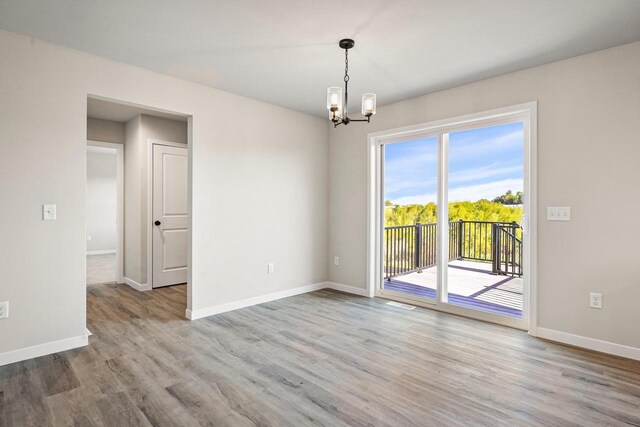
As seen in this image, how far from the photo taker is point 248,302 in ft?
13.7

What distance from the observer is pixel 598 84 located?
2898mm

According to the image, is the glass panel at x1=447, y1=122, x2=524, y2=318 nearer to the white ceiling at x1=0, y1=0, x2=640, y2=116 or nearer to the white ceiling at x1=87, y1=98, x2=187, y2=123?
the white ceiling at x1=0, y1=0, x2=640, y2=116

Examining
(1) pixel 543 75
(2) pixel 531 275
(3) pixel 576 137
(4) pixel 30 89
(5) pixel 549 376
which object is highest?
Result: (1) pixel 543 75

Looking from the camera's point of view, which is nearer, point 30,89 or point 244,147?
point 30,89

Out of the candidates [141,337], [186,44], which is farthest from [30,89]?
[141,337]

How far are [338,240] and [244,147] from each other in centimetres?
193

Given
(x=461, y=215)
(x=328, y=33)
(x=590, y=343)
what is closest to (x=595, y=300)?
(x=590, y=343)

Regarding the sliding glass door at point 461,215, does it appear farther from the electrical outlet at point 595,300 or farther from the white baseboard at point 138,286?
the white baseboard at point 138,286

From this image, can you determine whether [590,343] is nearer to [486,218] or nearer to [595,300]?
[595,300]

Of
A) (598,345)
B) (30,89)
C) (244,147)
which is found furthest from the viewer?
(244,147)

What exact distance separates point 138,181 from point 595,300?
5.63 meters

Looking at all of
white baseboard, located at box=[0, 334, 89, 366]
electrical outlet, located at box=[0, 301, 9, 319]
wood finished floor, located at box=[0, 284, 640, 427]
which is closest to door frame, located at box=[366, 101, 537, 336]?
wood finished floor, located at box=[0, 284, 640, 427]

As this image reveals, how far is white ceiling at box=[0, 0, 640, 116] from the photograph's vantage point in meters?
2.27

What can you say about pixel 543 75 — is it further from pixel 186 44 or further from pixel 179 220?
pixel 179 220
